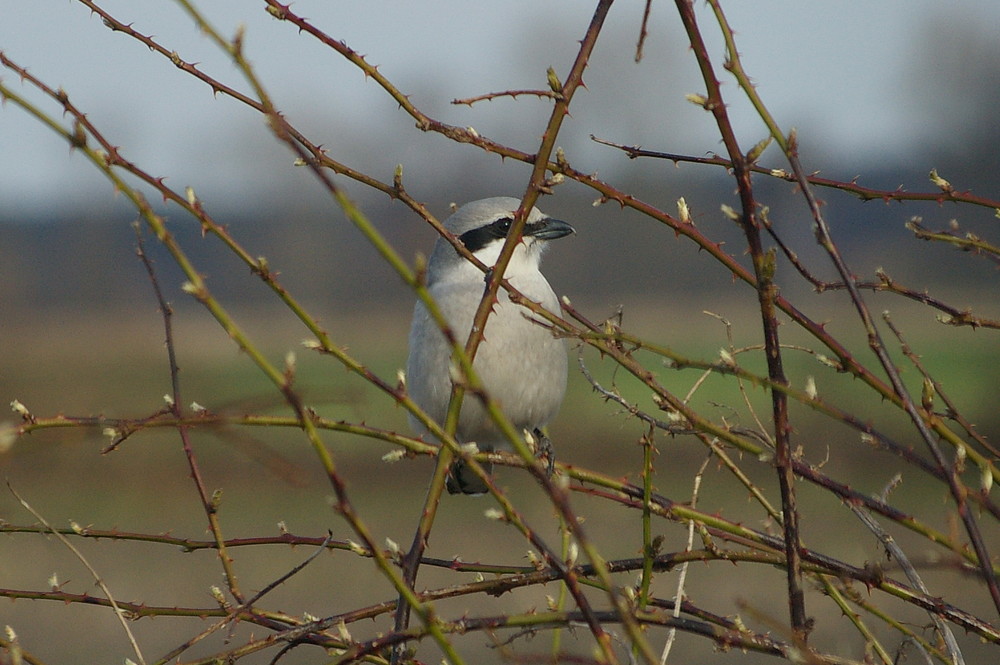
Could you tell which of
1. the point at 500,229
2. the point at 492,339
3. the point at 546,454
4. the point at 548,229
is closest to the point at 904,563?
the point at 546,454

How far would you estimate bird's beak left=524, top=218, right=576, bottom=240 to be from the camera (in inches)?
166

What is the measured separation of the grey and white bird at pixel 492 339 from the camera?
3754mm

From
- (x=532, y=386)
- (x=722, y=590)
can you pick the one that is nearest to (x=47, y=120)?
(x=532, y=386)

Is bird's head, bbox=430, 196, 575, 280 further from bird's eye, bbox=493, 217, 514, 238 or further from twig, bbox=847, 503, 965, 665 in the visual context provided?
twig, bbox=847, 503, 965, 665

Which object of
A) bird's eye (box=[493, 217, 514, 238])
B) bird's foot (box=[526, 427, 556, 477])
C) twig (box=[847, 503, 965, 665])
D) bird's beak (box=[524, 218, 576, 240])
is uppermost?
bird's eye (box=[493, 217, 514, 238])

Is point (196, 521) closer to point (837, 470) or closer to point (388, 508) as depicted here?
point (388, 508)

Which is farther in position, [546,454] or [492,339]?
[492,339]

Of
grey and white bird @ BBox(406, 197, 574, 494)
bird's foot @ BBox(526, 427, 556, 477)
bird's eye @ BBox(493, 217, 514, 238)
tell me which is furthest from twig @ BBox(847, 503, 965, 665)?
bird's eye @ BBox(493, 217, 514, 238)

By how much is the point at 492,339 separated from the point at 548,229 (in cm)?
65

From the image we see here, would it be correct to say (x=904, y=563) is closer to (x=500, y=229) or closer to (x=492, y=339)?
(x=492, y=339)

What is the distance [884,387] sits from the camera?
1.69 meters

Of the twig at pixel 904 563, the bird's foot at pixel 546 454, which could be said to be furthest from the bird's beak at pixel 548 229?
the twig at pixel 904 563

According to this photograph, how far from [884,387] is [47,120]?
118 cm

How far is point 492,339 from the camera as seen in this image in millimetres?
3746
